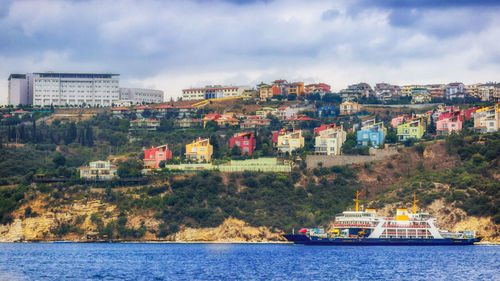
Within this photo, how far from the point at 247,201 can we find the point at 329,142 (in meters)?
17.0

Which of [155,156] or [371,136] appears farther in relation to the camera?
[371,136]

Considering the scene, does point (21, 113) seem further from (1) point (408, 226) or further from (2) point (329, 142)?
(1) point (408, 226)

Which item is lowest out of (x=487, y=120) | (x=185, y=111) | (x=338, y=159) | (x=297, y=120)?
(x=338, y=159)

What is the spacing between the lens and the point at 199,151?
335 ft

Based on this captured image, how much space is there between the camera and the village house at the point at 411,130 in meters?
106

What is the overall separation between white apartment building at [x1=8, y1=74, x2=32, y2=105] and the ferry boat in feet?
247

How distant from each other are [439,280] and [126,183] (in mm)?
46803

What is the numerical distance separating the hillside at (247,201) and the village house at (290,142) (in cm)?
1074

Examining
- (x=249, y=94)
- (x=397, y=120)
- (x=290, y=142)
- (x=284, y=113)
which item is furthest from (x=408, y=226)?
(x=249, y=94)

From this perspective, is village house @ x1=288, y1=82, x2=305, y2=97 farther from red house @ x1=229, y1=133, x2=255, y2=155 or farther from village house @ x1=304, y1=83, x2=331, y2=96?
red house @ x1=229, y1=133, x2=255, y2=155

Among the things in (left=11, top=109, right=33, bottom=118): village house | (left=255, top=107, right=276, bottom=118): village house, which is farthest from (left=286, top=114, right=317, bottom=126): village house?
(left=11, top=109, right=33, bottom=118): village house

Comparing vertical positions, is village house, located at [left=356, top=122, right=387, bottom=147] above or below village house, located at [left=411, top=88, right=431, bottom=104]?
below

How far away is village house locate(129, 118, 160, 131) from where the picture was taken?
12150cm

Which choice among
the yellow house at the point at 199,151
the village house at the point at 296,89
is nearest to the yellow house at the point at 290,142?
the yellow house at the point at 199,151
